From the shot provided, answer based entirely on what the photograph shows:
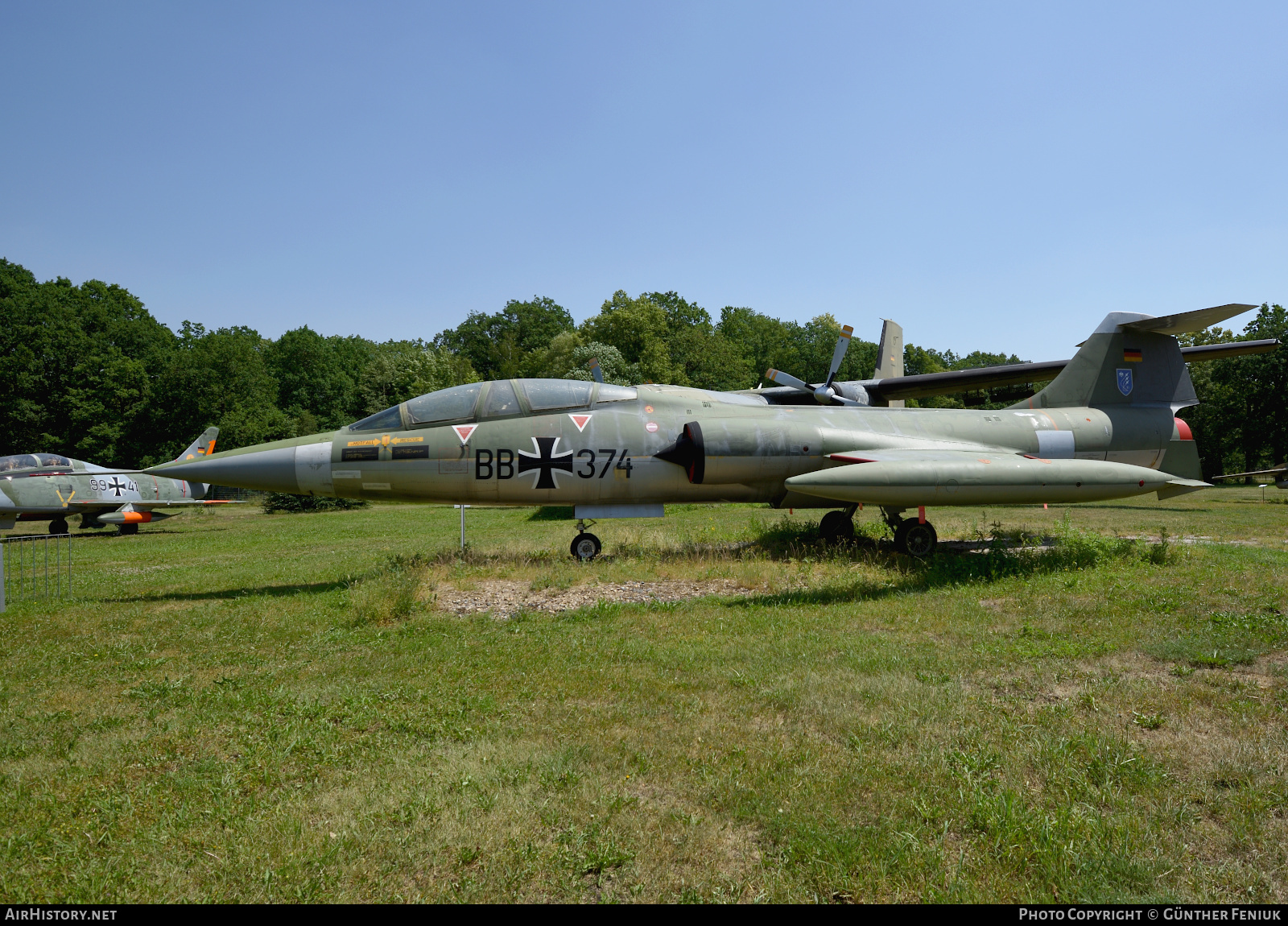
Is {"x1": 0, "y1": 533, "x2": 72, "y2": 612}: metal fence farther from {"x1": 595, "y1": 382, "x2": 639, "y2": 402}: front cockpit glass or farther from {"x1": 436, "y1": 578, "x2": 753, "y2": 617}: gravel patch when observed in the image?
{"x1": 595, "y1": 382, "x2": 639, "y2": 402}: front cockpit glass

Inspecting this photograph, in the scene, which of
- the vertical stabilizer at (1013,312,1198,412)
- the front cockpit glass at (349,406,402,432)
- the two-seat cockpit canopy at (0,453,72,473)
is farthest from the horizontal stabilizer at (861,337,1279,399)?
the two-seat cockpit canopy at (0,453,72,473)

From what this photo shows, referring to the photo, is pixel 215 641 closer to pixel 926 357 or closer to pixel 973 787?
pixel 973 787

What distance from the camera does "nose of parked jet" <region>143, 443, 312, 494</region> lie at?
913cm

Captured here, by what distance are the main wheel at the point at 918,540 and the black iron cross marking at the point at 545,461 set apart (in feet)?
18.3

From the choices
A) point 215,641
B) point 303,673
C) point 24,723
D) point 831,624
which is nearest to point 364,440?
point 215,641

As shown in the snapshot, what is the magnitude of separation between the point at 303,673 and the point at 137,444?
5418 centimetres

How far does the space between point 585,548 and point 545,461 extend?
65.7 inches

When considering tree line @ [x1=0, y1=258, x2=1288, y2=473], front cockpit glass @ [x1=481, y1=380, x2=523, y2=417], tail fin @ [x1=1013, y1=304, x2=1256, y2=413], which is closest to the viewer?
front cockpit glass @ [x1=481, y1=380, x2=523, y2=417]

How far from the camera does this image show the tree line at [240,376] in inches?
1784

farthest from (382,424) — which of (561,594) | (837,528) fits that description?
(837,528)

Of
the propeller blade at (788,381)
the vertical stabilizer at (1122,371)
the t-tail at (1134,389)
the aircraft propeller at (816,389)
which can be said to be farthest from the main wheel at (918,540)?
the propeller blade at (788,381)

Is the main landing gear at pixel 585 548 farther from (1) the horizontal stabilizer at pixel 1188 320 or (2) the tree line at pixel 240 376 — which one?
(2) the tree line at pixel 240 376

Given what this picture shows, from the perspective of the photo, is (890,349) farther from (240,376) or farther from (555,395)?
(240,376)

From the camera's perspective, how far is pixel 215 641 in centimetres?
673
